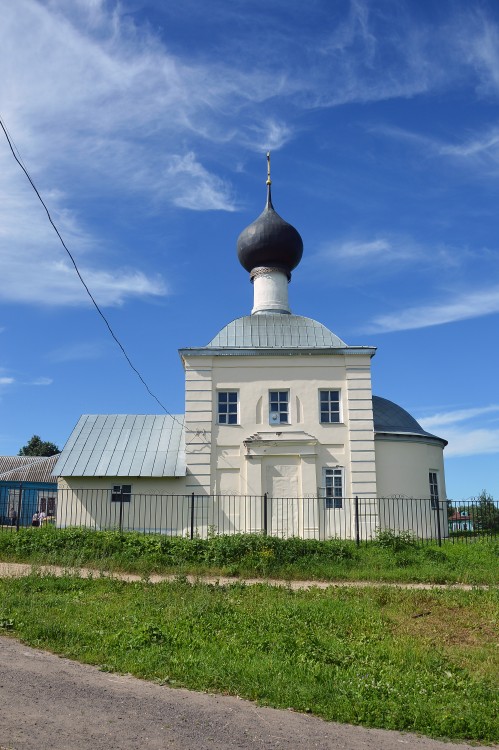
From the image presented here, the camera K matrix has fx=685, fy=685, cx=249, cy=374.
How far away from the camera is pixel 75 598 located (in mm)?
9281

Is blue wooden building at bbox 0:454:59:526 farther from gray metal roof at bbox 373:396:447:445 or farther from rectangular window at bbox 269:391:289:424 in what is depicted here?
gray metal roof at bbox 373:396:447:445

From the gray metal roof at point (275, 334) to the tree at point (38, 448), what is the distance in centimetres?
4232

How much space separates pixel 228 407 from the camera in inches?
772

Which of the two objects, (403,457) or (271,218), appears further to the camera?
(271,218)

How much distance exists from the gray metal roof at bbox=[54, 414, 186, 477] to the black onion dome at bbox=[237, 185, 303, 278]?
6059 mm

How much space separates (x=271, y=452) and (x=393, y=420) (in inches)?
157

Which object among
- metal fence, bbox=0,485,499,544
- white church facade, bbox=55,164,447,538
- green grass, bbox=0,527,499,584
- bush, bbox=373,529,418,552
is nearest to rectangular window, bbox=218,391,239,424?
white church facade, bbox=55,164,447,538

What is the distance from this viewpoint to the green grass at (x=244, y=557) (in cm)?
1189

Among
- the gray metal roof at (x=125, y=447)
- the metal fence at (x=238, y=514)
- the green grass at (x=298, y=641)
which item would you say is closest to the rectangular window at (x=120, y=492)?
the metal fence at (x=238, y=514)

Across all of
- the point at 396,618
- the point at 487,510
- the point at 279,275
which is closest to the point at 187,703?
the point at 396,618

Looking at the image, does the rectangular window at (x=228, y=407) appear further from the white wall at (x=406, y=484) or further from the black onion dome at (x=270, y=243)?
the black onion dome at (x=270, y=243)

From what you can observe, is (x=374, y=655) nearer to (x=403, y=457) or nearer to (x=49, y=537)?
(x=49, y=537)

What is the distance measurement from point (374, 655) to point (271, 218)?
1774cm

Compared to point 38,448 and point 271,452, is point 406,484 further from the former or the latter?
point 38,448
